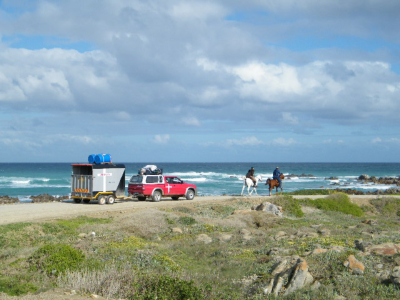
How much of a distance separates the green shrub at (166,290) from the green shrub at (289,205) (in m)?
19.2

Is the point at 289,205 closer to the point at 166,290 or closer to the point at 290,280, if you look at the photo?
the point at 290,280

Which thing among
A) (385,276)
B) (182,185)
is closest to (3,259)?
(385,276)

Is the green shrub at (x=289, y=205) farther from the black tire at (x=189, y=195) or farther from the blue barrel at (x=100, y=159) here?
the blue barrel at (x=100, y=159)

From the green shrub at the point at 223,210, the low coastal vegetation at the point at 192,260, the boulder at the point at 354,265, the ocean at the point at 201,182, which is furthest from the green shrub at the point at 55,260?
the ocean at the point at 201,182

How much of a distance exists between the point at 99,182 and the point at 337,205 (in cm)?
1705

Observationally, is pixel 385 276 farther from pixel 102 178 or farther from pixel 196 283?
pixel 102 178

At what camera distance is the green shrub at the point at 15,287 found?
30.3ft

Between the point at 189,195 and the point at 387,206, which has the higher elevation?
the point at 189,195

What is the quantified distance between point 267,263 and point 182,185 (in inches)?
751

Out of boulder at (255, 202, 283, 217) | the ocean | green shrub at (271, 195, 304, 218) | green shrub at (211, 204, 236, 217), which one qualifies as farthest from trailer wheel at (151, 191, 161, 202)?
the ocean

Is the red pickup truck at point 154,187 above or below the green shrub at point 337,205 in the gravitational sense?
above

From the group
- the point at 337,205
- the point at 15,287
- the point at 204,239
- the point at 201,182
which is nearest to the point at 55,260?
the point at 15,287

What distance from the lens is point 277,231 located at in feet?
63.1

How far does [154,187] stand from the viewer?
97.5 feet
